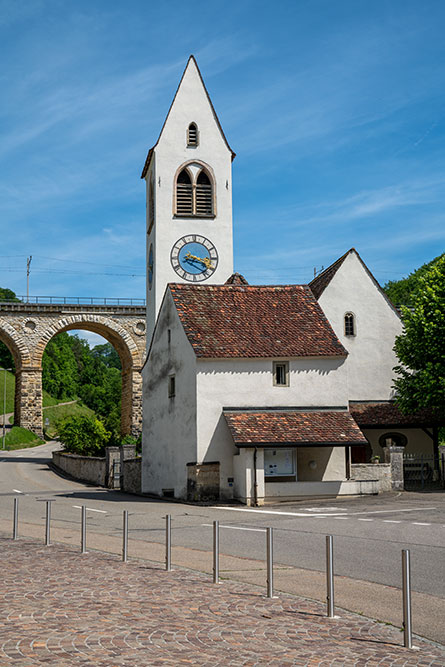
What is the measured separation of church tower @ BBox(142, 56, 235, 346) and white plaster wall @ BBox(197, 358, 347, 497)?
1460 centimetres

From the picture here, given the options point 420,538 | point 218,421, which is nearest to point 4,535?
point 420,538

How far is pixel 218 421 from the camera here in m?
28.6

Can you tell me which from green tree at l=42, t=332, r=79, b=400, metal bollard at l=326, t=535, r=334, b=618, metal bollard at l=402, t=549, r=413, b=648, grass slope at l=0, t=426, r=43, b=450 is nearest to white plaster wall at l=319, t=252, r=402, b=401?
metal bollard at l=326, t=535, r=334, b=618

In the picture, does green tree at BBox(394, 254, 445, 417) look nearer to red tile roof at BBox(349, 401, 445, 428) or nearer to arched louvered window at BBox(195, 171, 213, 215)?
red tile roof at BBox(349, 401, 445, 428)

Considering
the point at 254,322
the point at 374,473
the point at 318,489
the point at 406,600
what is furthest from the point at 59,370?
the point at 406,600

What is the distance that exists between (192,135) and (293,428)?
24.2 m

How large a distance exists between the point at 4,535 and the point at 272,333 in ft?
51.7

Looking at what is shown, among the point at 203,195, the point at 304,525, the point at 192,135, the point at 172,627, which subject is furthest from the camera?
the point at 192,135

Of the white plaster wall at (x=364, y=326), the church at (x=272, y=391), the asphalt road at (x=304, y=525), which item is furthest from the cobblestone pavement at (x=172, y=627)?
the white plaster wall at (x=364, y=326)

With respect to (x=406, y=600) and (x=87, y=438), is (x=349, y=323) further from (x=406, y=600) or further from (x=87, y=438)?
(x=406, y=600)

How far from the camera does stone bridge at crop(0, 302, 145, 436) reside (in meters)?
70.9

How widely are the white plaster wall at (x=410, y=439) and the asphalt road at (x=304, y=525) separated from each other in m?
6.80

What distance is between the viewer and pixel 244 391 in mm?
29078

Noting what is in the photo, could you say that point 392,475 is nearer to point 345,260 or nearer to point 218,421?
point 218,421
